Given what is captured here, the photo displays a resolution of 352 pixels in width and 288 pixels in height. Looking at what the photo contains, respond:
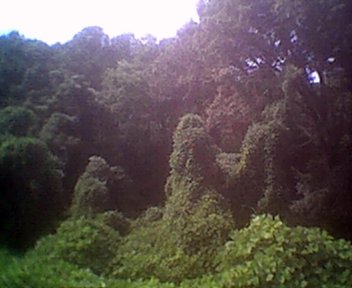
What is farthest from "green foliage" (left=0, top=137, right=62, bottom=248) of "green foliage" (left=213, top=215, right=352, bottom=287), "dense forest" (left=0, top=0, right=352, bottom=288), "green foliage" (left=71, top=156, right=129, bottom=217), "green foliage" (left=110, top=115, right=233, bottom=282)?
"green foliage" (left=213, top=215, right=352, bottom=287)

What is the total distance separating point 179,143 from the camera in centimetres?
473

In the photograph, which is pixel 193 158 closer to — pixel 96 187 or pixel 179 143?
pixel 179 143

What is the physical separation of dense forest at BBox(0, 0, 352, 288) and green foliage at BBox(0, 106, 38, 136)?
12mm

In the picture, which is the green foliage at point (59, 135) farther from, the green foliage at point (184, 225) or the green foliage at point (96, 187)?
the green foliage at point (184, 225)

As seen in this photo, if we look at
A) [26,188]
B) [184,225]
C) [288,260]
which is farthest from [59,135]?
[288,260]

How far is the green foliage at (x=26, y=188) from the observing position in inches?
189

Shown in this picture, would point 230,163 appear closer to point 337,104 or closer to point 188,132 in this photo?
point 188,132

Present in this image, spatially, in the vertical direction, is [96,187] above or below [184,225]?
above

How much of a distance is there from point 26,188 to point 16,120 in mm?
630

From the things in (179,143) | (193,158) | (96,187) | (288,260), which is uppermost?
(179,143)

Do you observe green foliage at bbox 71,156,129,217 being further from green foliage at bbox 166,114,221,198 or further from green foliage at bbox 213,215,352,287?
green foliage at bbox 213,215,352,287

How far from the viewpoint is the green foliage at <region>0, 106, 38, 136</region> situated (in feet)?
16.3

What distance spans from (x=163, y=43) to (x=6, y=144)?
1754 millimetres

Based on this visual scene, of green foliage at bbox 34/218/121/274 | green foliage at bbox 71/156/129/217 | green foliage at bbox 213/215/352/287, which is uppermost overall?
green foliage at bbox 71/156/129/217
